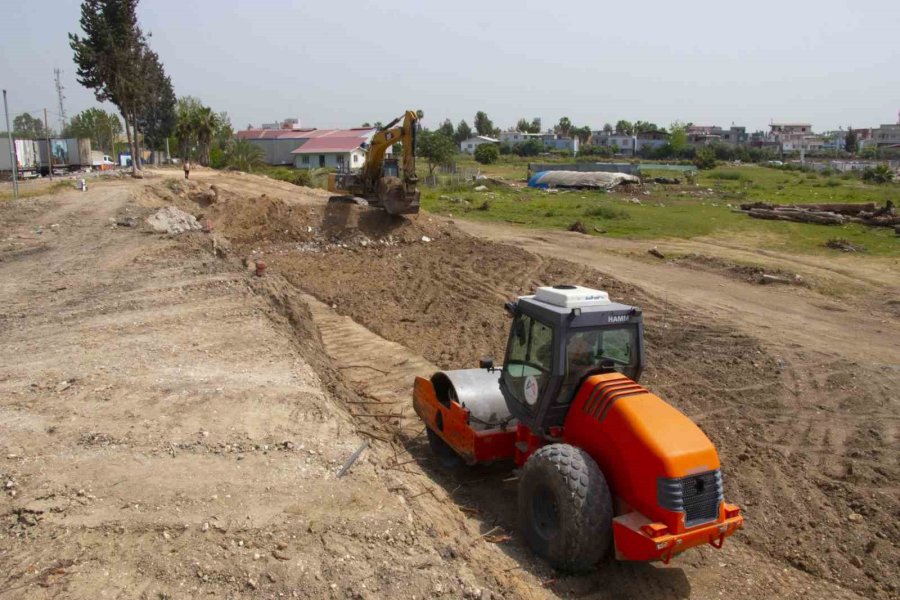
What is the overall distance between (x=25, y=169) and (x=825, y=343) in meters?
41.9

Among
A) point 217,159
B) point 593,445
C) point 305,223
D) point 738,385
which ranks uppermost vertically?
point 217,159

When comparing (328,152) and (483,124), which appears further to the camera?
(483,124)

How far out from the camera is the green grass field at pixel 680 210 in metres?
27.5

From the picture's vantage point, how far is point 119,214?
810 inches

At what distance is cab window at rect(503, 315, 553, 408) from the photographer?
6.70 metres

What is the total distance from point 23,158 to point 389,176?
87.7 feet

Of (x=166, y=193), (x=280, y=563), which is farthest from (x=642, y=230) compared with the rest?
(x=280, y=563)

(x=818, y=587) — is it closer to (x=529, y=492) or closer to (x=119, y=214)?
(x=529, y=492)

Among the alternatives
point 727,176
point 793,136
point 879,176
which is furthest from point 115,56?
point 793,136

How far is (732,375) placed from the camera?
1198cm

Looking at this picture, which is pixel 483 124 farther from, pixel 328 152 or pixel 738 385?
pixel 738 385

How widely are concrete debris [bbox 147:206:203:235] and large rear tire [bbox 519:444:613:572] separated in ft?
52.4

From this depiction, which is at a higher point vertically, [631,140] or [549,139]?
[549,139]

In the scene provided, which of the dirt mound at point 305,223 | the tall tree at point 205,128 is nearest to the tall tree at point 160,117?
the tall tree at point 205,128
